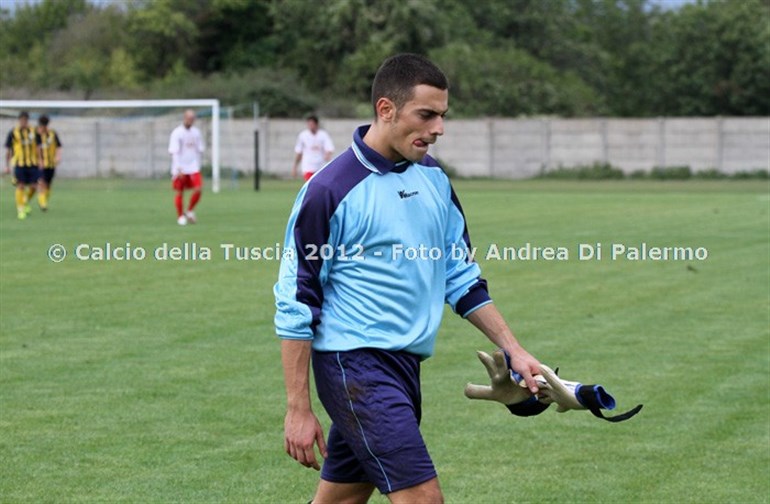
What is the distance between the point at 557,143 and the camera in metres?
56.8

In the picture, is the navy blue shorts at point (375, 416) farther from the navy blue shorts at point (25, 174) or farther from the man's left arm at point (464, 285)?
the navy blue shorts at point (25, 174)

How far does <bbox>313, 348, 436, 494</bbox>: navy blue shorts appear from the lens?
187 inches

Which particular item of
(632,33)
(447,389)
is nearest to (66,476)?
(447,389)

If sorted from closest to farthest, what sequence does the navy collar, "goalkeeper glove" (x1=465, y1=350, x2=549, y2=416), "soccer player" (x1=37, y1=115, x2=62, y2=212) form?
the navy collar, "goalkeeper glove" (x1=465, y1=350, x2=549, y2=416), "soccer player" (x1=37, y1=115, x2=62, y2=212)

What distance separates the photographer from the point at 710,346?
11742mm

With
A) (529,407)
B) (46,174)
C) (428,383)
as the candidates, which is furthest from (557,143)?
(529,407)

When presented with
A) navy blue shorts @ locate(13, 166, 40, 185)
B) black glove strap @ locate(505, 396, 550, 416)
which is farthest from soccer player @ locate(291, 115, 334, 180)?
black glove strap @ locate(505, 396, 550, 416)

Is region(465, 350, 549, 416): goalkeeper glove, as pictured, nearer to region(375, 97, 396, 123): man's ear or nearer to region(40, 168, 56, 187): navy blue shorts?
region(375, 97, 396, 123): man's ear

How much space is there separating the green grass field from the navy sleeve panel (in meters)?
2.49

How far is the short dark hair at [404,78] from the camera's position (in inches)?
194

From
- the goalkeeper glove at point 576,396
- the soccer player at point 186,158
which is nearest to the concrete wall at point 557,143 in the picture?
the soccer player at point 186,158

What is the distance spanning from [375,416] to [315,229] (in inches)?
25.9

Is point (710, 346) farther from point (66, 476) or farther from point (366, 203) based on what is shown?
point (366, 203)

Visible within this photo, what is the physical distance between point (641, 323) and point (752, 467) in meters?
5.38
